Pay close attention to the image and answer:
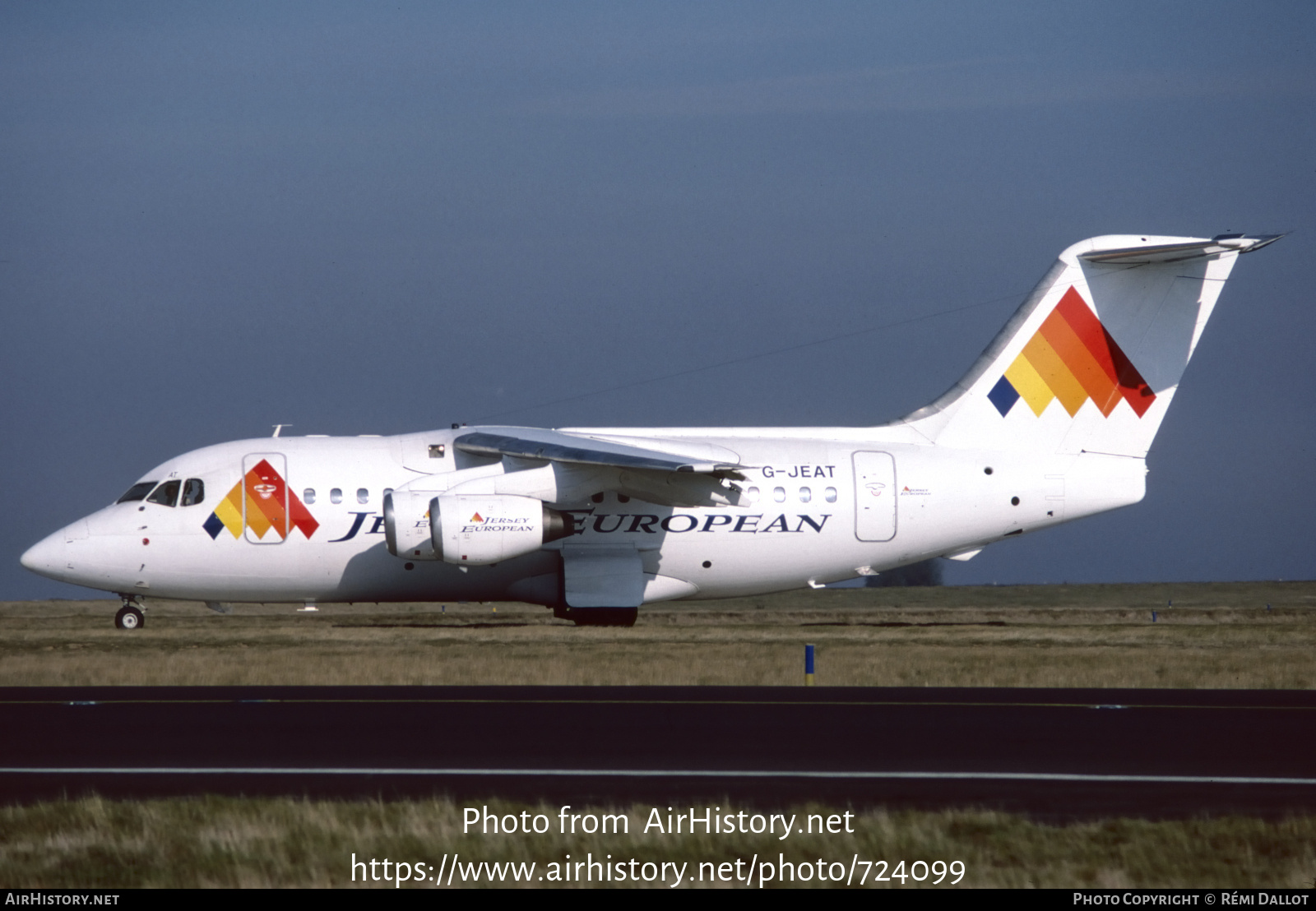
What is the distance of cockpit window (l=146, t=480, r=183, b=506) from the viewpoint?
29.0 metres

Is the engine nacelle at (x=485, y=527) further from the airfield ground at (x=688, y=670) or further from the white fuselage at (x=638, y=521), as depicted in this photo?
the airfield ground at (x=688, y=670)

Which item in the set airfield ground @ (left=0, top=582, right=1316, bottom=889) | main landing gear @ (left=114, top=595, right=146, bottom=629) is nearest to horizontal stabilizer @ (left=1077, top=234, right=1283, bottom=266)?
airfield ground @ (left=0, top=582, right=1316, bottom=889)

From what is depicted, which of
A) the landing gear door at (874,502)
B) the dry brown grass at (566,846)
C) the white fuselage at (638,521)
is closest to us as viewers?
the dry brown grass at (566,846)

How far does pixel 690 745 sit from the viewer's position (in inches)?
540

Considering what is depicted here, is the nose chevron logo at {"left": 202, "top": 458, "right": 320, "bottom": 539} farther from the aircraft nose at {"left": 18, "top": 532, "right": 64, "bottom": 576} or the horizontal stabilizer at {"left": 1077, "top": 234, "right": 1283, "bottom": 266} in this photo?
the horizontal stabilizer at {"left": 1077, "top": 234, "right": 1283, "bottom": 266}

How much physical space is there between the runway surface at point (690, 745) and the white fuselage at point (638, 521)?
10.2m

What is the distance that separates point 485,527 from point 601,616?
3515 millimetres

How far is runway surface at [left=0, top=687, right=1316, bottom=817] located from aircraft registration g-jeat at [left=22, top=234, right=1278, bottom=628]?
394 inches

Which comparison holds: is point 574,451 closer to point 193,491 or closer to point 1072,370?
point 193,491

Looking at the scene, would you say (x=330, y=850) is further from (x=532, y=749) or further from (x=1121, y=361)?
(x=1121, y=361)

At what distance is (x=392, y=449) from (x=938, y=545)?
10424mm

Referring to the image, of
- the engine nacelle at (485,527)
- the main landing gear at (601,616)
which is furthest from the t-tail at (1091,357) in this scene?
the engine nacelle at (485,527)

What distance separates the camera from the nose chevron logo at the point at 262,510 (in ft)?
93.9

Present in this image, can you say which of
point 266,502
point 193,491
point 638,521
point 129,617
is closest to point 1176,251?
point 638,521
